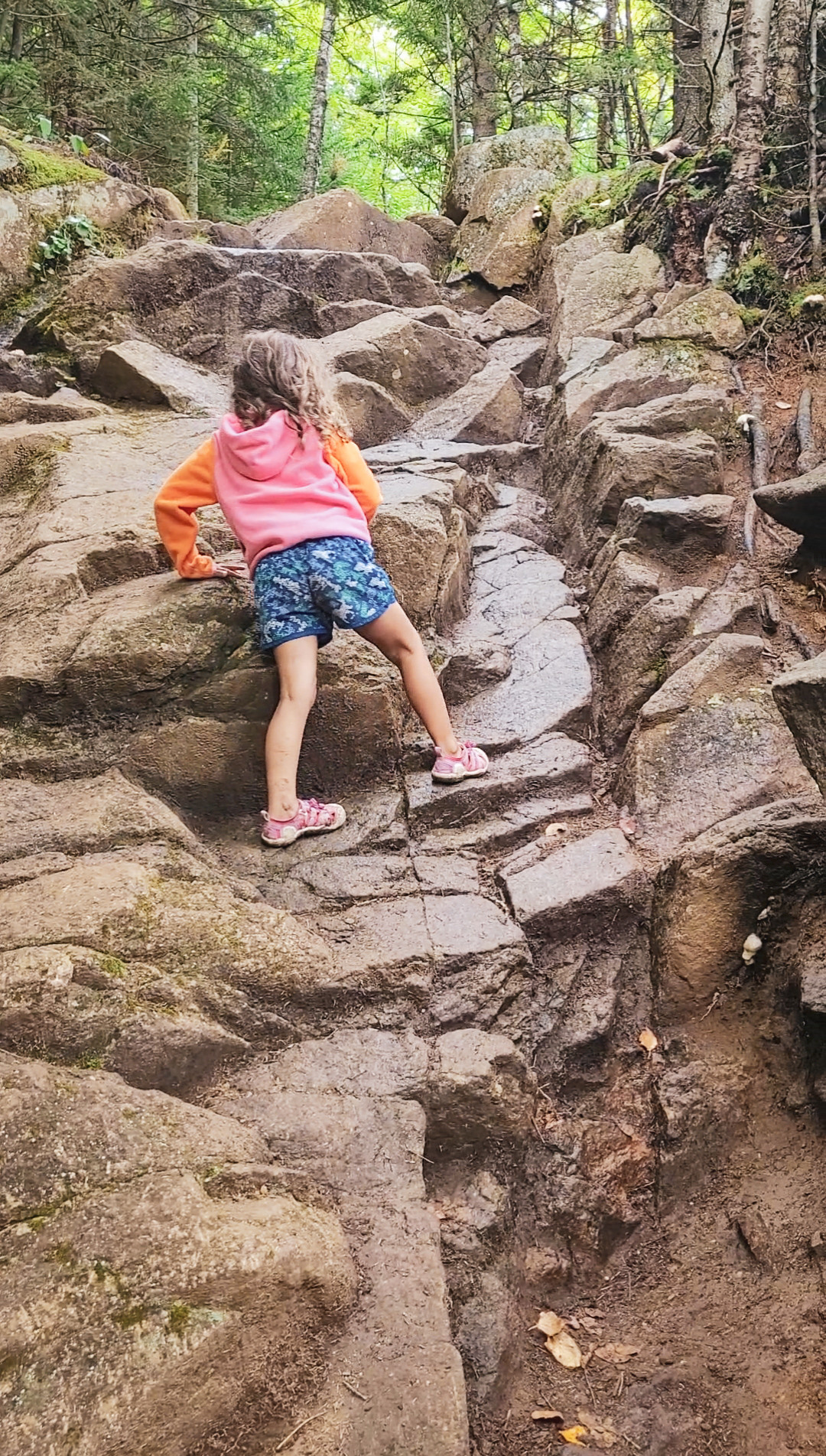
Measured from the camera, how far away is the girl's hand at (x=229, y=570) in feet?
13.8

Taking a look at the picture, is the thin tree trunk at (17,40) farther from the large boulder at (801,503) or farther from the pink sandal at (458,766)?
the pink sandal at (458,766)

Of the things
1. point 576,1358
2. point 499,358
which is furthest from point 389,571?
point 499,358

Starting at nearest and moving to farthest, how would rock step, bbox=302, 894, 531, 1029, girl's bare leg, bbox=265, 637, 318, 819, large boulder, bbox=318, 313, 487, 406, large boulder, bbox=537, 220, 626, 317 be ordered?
rock step, bbox=302, 894, 531, 1029 < girl's bare leg, bbox=265, 637, 318, 819 < large boulder, bbox=318, 313, 487, 406 < large boulder, bbox=537, 220, 626, 317

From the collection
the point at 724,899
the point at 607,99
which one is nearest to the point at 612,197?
the point at 607,99

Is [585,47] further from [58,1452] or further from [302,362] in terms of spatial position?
[58,1452]

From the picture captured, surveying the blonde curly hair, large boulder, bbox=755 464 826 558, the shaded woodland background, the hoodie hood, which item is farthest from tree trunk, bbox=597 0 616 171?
the hoodie hood

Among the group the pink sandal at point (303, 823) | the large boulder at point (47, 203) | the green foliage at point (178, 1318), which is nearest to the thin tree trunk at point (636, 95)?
the large boulder at point (47, 203)

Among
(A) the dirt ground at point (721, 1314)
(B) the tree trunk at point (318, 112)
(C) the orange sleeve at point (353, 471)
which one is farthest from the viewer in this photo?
(B) the tree trunk at point (318, 112)

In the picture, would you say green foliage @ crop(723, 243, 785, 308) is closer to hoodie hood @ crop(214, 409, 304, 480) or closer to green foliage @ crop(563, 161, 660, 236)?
green foliage @ crop(563, 161, 660, 236)

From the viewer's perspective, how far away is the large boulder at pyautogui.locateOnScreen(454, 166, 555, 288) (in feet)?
36.1

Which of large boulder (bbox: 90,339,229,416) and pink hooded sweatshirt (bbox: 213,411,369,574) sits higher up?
large boulder (bbox: 90,339,229,416)

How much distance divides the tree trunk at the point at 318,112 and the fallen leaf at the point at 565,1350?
16558 millimetres

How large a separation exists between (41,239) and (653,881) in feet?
26.3

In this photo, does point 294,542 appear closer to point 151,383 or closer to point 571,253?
point 151,383
